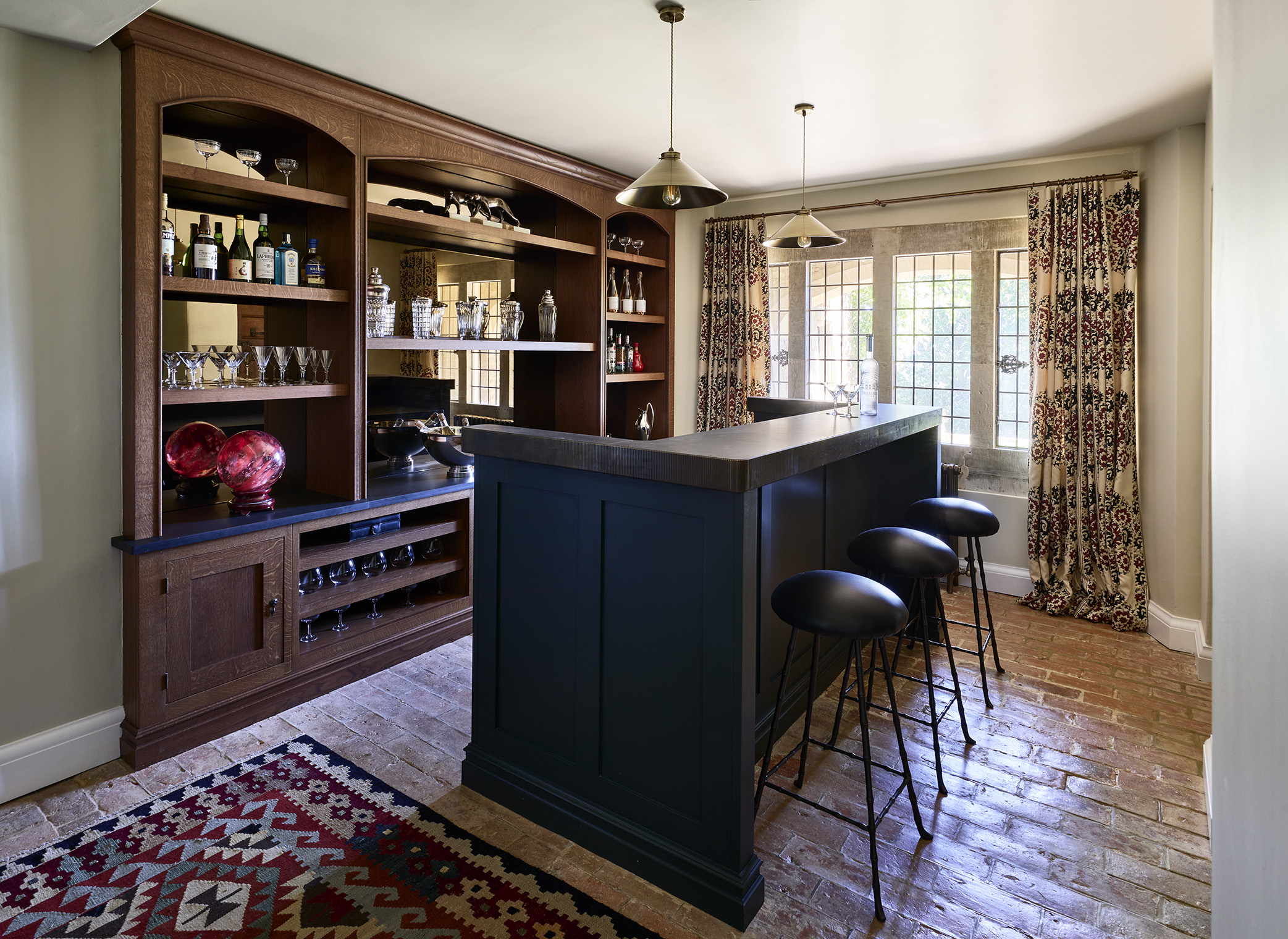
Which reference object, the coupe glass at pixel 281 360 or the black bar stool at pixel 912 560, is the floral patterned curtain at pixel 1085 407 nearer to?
the black bar stool at pixel 912 560

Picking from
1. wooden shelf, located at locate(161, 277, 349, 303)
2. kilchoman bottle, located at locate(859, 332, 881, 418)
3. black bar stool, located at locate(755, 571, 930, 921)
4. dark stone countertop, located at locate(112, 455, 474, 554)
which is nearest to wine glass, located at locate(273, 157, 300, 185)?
wooden shelf, located at locate(161, 277, 349, 303)

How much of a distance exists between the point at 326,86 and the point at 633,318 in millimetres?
2523

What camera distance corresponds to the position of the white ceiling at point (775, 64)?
8.49ft

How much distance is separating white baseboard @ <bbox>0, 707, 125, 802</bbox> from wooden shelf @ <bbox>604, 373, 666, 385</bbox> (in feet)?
10.5

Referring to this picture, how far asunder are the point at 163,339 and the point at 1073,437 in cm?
473

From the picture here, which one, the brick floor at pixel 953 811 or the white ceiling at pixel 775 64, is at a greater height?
the white ceiling at pixel 775 64

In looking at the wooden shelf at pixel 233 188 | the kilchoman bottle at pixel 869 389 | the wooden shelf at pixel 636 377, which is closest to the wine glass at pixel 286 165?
the wooden shelf at pixel 233 188

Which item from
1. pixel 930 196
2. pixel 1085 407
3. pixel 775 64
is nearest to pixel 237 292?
pixel 775 64

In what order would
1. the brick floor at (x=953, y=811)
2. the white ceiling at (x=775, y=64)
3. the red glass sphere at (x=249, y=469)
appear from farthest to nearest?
the red glass sphere at (x=249, y=469)
the white ceiling at (x=775, y=64)
the brick floor at (x=953, y=811)

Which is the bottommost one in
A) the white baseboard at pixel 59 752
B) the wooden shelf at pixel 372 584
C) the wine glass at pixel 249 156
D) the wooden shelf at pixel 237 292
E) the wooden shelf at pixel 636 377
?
the white baseboard at pixel 59 752

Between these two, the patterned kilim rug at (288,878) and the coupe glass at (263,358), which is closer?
the patterned kilim rug at (288,878)

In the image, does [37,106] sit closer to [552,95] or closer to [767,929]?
[552,95]

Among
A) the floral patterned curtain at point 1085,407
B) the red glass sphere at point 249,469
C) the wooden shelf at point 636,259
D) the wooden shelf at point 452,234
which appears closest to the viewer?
the red glass sphere at point 249,469

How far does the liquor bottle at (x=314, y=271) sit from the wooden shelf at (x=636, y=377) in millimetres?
2005
